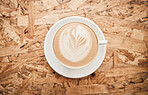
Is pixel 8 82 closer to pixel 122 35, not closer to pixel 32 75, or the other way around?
pixel 32 75

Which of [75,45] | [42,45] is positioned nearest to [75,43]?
[75,45]

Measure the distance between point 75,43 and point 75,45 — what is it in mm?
10

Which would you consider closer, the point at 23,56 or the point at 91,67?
the point at 91,67

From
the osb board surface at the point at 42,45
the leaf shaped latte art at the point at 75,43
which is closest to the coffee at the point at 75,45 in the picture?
the leaf shaped latte art at the point at 75,43

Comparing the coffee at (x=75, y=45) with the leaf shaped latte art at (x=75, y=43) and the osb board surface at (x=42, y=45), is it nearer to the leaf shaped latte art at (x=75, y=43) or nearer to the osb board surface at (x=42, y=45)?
the leaf shaped latte art at (x=75, y=43)

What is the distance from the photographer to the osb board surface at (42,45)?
82 cm

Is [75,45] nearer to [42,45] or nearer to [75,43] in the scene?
[75,43]

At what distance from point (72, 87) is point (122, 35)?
583 millimetres

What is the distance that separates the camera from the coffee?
1.78 ft

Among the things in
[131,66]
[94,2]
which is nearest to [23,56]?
[94,2]

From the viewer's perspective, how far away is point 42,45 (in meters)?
0.84

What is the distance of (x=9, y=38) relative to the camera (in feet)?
2.80

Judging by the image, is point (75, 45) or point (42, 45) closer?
point (75, 45)

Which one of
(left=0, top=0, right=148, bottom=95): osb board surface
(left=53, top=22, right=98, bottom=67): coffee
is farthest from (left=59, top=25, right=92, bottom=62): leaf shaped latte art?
(left=0, top=0, right=148, bottom=95): osb board surface
